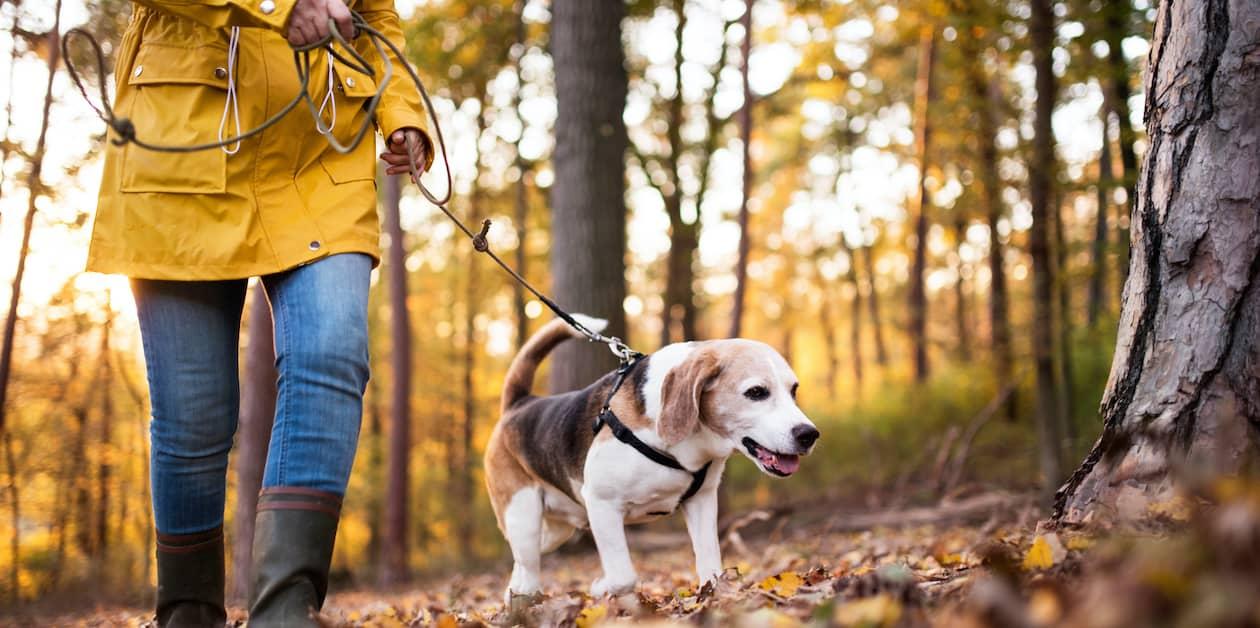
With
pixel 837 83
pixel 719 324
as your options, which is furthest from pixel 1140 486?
pixel 719 324

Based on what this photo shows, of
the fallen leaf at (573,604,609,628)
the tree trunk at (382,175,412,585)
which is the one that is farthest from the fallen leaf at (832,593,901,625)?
the tree trunk at (382,175,412,585)

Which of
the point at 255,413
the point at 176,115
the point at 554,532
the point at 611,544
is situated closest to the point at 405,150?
the point at 176,115

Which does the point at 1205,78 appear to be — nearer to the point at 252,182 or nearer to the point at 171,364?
the point at 252,182

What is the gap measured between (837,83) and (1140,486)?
13881 mm

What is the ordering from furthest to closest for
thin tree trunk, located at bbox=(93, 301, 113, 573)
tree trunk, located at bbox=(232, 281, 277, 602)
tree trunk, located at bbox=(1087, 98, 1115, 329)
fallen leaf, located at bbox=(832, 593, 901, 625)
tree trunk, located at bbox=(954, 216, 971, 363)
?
tree trunk, located at bbox=(954, 216, 971, 363)
thin tree trunk, located at bbox=(93, 301, 113, 573)
tree trunk, located at bbox=(1087, 98, 1115, 329)
tree trunk, located at bbox=(232, 281, 277, 602)
fallen leaf, located at bbox=(832, 593, 901, 625)

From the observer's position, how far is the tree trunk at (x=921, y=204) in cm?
1739

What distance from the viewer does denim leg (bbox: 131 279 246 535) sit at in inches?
105

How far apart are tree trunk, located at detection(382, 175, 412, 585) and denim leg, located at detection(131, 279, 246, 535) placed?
9.29m

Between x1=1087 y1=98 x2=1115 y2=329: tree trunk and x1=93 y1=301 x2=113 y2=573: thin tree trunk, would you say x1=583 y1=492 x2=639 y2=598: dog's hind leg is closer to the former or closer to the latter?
x1=1087 y1=98 x2=1115 y2=329: tree trunk

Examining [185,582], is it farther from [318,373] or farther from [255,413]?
[255,413]

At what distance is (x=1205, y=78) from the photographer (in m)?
2.83

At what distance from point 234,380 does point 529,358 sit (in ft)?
6.80


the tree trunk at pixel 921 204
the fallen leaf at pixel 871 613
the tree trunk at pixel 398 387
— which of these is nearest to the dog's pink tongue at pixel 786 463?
the fallen leaf at pixel 871 613

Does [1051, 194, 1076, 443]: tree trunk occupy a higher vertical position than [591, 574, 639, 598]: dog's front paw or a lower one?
higher
